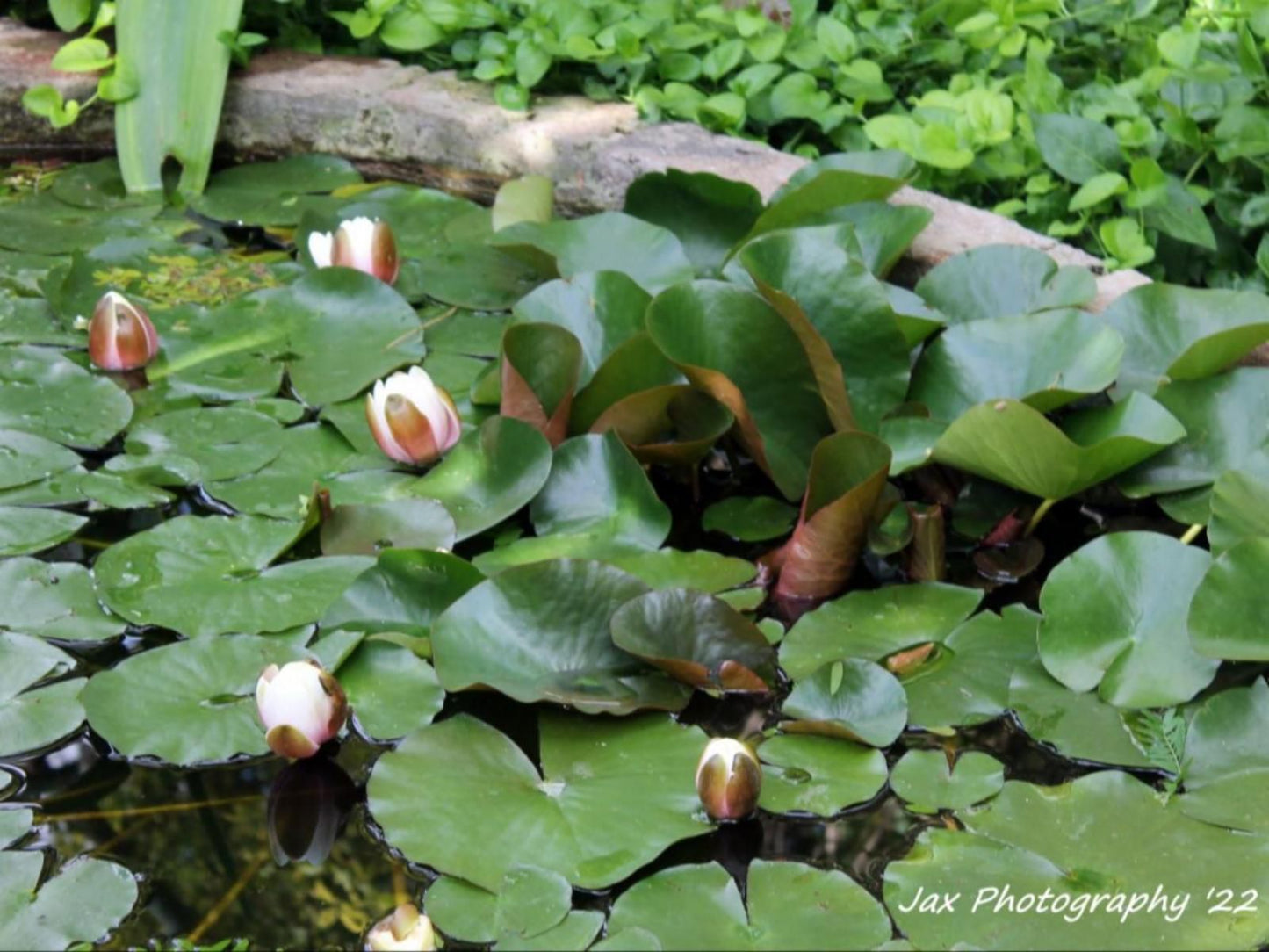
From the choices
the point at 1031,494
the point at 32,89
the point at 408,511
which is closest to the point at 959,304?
the point at 1031,494

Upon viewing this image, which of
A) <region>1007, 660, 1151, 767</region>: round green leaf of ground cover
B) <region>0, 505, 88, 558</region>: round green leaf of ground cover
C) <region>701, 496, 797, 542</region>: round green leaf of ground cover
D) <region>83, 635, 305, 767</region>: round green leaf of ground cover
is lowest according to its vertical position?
<region>0, 505, 88, 558</region>: round green leaf of ground cover

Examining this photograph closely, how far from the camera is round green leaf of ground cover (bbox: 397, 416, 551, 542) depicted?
191cm

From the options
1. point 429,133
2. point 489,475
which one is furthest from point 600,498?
point 429,133

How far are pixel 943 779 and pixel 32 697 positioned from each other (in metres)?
1.01

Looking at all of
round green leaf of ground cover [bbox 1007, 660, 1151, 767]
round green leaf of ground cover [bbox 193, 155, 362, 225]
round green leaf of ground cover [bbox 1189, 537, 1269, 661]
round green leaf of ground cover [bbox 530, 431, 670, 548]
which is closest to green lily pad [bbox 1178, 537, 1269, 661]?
round green leaf of ground cover [bbox 1189, 537, 1269, 661]

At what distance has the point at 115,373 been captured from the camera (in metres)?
2.32

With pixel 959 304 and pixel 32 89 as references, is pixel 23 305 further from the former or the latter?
pixel 959 304

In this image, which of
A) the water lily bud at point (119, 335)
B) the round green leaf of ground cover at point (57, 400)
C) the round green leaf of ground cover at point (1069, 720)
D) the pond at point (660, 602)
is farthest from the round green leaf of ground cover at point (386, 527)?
the round green leaf of ground cover at point (1069, 720)

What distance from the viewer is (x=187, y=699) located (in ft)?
5.28

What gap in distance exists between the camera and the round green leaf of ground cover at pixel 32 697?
5.14ft

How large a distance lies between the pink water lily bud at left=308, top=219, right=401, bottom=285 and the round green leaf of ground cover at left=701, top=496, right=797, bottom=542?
82 cm

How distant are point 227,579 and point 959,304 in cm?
111

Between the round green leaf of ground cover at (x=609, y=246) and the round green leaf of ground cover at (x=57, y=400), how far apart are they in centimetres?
65

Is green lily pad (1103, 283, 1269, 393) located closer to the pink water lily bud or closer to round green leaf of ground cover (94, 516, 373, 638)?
round green leaf of ground cover (94, 516, 373, 638)
